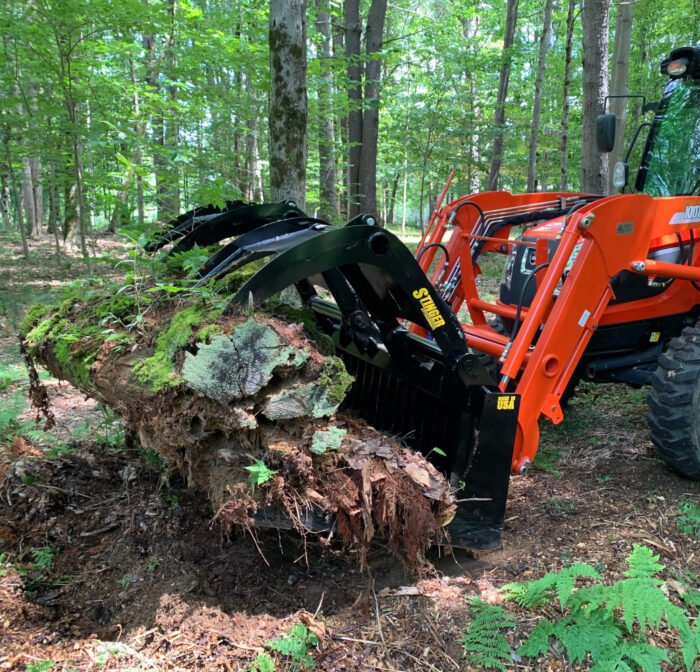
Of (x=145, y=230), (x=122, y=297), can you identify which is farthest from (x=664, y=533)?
(x=145, y=230)

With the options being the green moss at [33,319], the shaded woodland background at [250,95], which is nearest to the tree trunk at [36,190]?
the shaded woodland background at [250,95]

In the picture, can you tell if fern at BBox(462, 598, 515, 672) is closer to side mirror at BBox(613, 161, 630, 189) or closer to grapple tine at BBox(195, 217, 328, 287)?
grapple tine at BBox(195, 217, 328, 287)

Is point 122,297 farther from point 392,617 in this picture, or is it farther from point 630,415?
point 630,415

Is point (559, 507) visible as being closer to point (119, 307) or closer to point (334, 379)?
point (334, 379)

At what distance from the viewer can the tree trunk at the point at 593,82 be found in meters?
7.66

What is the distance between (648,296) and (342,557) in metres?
2.92

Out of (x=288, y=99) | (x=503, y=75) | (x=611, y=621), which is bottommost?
(x=611, y=621)

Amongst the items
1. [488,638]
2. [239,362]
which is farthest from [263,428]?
[488,638]

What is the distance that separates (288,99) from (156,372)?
3653 mm

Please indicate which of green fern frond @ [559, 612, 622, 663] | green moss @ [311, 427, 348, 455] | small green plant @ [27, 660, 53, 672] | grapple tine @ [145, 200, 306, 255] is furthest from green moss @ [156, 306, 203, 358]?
green fern frond @ [559, 612, 622, 663]

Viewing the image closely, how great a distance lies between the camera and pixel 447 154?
632 inches

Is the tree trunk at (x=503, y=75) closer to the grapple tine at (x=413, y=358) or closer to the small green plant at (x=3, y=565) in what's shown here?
the grapple tine at (x=413, y=358)

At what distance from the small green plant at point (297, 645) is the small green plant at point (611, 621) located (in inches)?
37.0

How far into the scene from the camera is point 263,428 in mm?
2361
